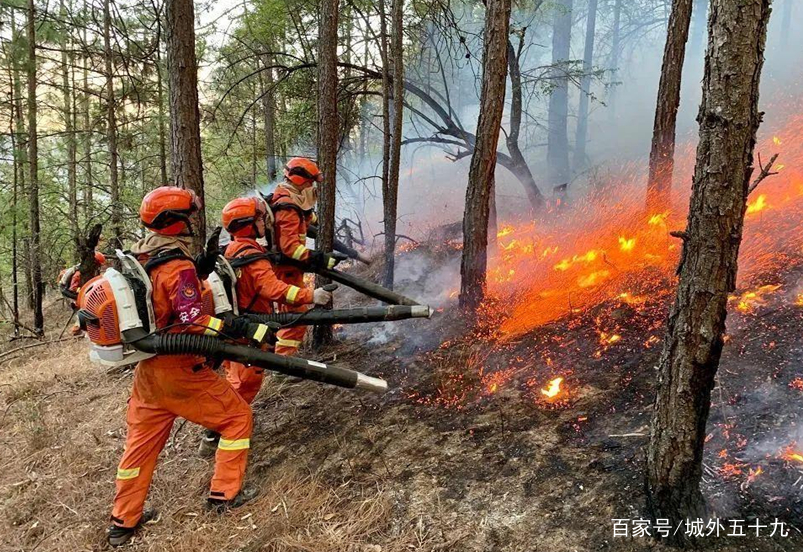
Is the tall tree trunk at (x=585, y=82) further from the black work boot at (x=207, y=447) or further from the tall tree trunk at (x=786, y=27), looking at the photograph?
the black work boot at (x=207, y=447)

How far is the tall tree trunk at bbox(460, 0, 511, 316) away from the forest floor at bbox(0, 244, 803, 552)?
856 mm

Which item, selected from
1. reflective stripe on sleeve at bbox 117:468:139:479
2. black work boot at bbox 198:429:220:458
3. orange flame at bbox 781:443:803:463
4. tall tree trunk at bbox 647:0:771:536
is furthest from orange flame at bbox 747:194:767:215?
reflective stripe on sleeve at bbox 117:468:139:479

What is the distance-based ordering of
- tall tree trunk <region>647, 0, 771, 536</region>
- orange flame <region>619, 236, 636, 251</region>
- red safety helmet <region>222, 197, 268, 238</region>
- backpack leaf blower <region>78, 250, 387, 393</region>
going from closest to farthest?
1. tall tree trunk <region>647, 0, 771, 536</region>
2. backpack leaf blower <region>78, 250, 387, 393</region>
3. red safety helmet <region>222, 197, 268, 238</region>
4. orange flame <region>619, 236, 636, 251</region>

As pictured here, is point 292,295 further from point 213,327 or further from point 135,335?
point 135,335

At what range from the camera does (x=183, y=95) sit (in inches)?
215

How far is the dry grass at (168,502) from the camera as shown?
144 inches

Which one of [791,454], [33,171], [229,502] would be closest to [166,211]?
[229,502]

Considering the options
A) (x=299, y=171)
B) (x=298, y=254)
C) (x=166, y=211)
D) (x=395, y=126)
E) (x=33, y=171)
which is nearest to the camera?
(x=166, y=211)

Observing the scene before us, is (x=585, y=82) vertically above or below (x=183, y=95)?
above

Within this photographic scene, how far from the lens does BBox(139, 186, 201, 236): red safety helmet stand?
12.4 ft

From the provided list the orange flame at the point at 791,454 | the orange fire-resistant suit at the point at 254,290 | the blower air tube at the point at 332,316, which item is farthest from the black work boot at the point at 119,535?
the orange flame at the point at 791,454

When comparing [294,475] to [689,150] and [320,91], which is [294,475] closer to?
[320,91]

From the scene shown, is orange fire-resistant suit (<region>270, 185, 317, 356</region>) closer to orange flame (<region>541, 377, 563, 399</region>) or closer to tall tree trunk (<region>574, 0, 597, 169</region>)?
orange flame (<region>541, 377, 563, 399</region>)

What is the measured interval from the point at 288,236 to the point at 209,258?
5.87 ft
